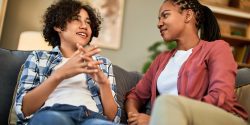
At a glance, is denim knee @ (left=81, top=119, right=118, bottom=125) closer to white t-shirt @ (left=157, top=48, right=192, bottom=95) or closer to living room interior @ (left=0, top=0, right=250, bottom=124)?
white t-shirt @ (left=157, top=48, right=192, bottom=95)

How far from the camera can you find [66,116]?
1.14 m

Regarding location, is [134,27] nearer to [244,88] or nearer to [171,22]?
[171,22]

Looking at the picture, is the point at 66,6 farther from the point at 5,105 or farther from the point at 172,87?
the point at 172,87

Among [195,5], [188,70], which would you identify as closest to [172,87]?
[188,70]

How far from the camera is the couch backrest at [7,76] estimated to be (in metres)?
1.44

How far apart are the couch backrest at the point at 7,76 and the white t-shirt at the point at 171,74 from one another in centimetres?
64

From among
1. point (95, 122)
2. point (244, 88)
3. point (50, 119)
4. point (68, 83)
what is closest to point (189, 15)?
point (244, 88)

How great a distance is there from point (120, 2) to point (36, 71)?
2078mm

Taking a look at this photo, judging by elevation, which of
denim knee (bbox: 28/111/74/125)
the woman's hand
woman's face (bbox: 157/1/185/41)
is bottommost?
the woman's hand

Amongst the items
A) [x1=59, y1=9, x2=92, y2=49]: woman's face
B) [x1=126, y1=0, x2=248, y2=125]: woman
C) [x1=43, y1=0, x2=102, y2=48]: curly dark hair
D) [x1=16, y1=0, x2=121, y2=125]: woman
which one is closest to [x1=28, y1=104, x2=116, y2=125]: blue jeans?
[x1=16, y1=0, x2=121, y2=125]: woman

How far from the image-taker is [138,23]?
342 cm

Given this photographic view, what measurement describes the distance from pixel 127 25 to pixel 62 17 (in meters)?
1.82

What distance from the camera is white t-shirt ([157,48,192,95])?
145 cm

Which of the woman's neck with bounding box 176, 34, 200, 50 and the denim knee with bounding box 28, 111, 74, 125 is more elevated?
the woman's neck with bounding box 176, 34, 200, 50
